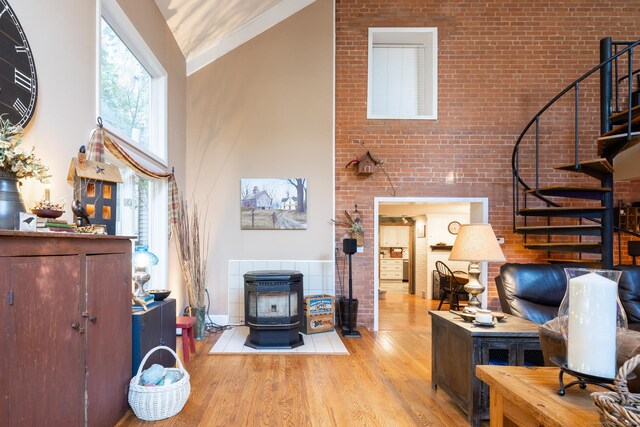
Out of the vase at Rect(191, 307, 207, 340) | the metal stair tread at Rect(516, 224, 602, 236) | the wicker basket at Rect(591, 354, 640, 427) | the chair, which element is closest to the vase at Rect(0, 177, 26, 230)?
the wicker basket at Rect(591, 354, 640, 427)

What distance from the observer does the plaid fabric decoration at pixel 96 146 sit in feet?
7.83

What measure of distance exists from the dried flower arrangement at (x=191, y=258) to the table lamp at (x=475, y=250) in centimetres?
305

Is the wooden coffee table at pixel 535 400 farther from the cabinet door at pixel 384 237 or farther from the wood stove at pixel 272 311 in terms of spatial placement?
the cabinet door at pixel 384 237

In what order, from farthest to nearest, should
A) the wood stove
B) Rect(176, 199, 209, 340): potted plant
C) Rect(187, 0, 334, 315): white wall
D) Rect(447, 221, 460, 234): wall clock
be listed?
Rect(447, 221, 460, 234): wall clock < Rect(187, 0, 334, 315): white wall < Rect(176, 199, 209, 340): potted plant < the wood stove

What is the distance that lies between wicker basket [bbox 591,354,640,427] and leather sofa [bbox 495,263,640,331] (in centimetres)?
266

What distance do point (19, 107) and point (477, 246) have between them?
9.58 feet

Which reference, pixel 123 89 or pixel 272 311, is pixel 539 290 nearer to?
pixel 272 311

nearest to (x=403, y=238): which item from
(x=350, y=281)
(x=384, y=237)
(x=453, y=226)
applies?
(x=384, y=237)

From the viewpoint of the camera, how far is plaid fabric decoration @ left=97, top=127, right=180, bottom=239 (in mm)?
2562

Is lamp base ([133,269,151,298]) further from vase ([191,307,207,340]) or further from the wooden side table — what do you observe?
the wooden side table

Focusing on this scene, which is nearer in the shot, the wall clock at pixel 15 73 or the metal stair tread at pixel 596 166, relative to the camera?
the wall clock at pixel 15 73

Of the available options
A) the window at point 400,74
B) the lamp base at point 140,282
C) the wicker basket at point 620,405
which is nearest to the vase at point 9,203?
the lamp base at point 140,282

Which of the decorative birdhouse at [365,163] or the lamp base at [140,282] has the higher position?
the decorative birdhouse at [365,163]

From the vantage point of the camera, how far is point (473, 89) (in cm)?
489
